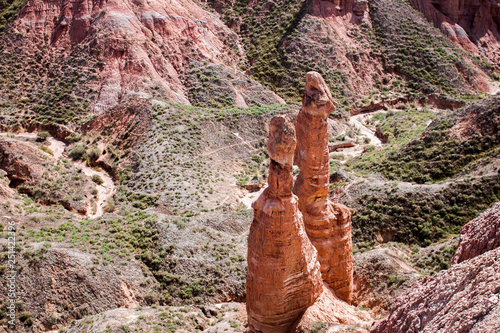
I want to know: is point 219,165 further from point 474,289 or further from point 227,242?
point 474,289

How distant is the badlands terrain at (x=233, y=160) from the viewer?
18.7m

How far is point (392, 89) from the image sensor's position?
68688mm

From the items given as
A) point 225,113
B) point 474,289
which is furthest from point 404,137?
point 474,289

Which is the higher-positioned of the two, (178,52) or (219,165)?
(178,52)

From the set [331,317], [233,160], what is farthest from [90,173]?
[331,317]

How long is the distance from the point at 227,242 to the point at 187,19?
145 feet

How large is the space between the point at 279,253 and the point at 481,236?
6.01m

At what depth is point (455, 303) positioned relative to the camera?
31.7 ft

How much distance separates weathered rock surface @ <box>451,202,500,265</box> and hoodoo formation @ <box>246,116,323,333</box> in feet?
15.4

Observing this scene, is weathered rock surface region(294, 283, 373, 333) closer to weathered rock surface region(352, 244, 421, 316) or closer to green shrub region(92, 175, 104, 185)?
A: weathered rock surface region(352, 244, 421, 316)

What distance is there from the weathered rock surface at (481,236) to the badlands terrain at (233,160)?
0.08 m

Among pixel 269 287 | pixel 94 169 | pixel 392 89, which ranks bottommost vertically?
pixel 94 169

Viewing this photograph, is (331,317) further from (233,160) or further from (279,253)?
(233,160)

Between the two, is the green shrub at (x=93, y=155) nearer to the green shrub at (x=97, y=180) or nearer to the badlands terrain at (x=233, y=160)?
the badlands terrain at (x=233, y=160)
